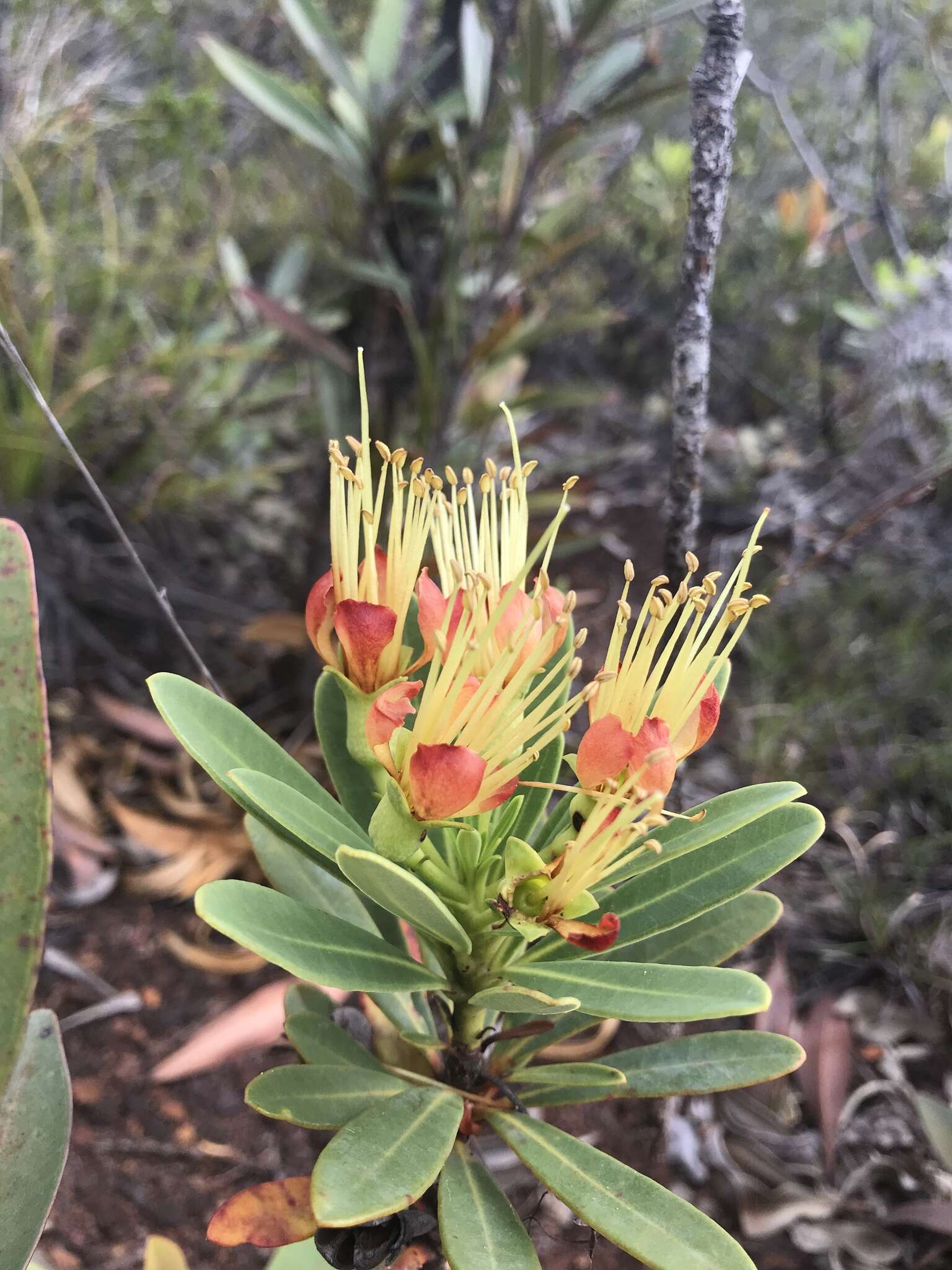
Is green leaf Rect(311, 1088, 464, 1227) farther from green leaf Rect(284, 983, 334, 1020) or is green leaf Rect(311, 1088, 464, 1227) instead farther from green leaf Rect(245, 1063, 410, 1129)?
green leaf Rect(284, 983, 334, 1020)

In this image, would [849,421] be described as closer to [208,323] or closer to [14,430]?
[208,323]

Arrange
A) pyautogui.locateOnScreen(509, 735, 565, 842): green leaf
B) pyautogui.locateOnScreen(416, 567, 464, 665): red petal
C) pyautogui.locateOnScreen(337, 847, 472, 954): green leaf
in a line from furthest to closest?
pyautogui.locateOnScreen(509, 735, 565, 842): green leaf < pyautogui.locateOnScreen(416, 567, 464, 665): red petal < pyautogui.locateOnScreen(337, 847, 472, 954): green leaf

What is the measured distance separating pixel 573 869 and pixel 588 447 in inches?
109

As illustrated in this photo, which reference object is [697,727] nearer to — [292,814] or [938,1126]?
[292,814]

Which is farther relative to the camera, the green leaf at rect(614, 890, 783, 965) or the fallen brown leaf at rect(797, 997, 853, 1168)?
the fallen brown leaf at rect(797, 997, 853, 1168)

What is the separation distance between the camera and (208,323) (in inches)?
106

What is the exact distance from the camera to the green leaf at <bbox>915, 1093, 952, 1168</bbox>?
1128 mm

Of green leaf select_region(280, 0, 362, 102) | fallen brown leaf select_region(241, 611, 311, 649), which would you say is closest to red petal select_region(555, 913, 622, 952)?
fallen brown leaf select_region(241, 611, 311, 649)

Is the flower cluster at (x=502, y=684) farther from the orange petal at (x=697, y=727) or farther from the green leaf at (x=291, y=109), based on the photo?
the green leaf at (x=291, y=109)

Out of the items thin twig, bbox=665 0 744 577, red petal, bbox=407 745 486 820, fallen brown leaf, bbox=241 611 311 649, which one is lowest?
fallen brown leaf, bbox=241 611 311 649

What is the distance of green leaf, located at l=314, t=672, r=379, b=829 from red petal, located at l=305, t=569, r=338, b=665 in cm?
9

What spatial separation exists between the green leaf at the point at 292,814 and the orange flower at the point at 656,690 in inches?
6.4

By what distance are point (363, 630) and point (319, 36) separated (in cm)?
153

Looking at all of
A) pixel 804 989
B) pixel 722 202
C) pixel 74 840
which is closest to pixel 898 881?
pixel 804 989
